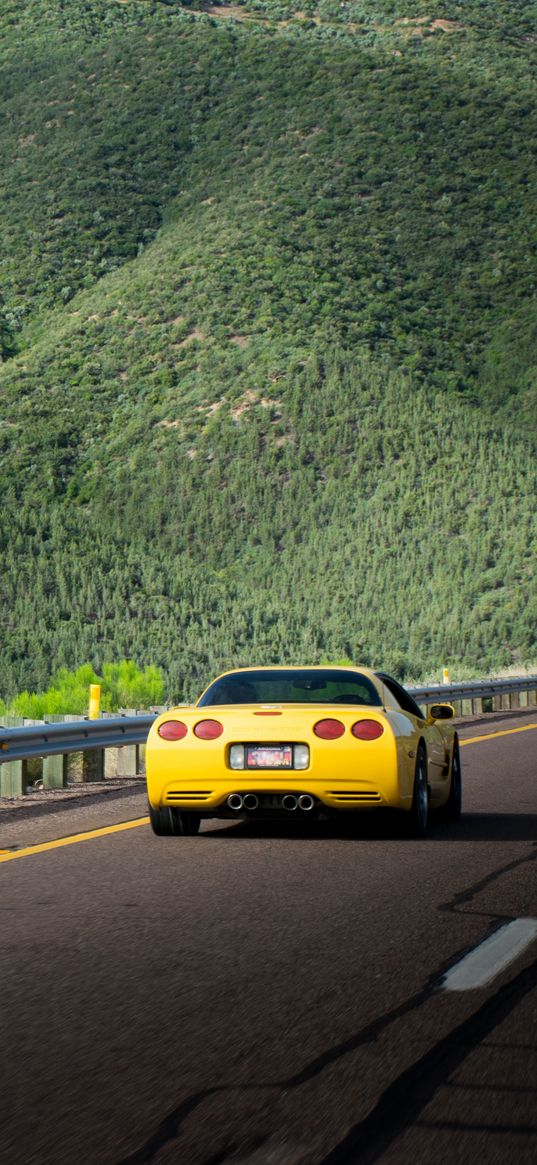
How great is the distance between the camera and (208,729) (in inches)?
425

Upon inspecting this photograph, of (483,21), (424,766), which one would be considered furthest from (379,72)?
(424,766)

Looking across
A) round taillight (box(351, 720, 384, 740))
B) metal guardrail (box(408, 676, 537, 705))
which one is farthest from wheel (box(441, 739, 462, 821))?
metal guardrail (box(408, 676, 537, 705))

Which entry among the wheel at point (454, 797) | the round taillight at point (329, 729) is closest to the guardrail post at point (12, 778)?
the wheel at point (454, 797)

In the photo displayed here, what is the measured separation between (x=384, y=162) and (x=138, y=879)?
96.1 metres

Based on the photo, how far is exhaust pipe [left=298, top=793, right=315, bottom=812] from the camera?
419 inches

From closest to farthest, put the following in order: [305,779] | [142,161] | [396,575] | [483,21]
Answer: [305,779] < [396,575] < [142,161] < [483,21]

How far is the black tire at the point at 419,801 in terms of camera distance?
11137 mm

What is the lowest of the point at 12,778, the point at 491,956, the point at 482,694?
the point at 482,694

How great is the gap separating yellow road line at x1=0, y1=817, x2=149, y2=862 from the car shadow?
1.77ft

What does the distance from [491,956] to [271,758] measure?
146 inches

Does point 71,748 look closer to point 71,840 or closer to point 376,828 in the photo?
point 71,840

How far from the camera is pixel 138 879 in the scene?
9.23 meters

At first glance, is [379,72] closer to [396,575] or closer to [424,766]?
[396,575]

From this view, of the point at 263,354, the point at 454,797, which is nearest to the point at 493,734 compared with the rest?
the point at 454,797
